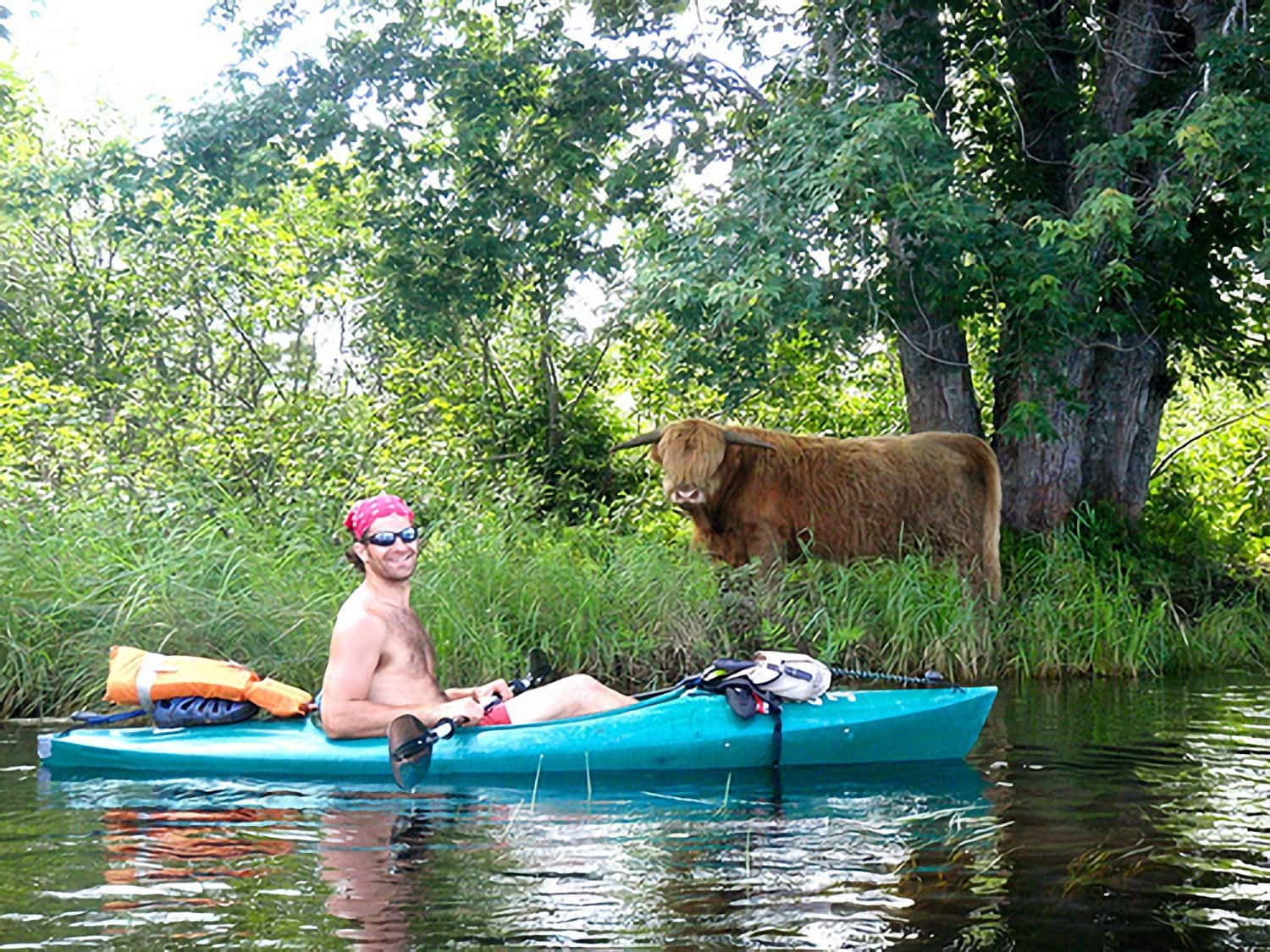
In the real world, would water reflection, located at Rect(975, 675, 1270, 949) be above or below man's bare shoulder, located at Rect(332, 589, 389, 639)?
below

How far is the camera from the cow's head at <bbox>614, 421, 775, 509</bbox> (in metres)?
9.97

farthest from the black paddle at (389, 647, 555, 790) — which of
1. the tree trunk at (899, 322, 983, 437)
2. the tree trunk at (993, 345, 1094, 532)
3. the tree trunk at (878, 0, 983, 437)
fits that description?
the tree trunk at (993, 345, 1094, 532)

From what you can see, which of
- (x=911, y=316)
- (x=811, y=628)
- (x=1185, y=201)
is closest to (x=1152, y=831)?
(x=811, y=628)

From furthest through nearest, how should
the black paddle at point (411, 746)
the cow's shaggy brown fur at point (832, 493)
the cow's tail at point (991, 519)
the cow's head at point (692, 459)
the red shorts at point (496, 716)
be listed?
the cow's tail at point (991, 519) < the cow's shaggy brown fur at point (832, 493) < the cow's head at point (692, 459) < the red shorts at point (496, 716) < the black paddle at point (411, 746)

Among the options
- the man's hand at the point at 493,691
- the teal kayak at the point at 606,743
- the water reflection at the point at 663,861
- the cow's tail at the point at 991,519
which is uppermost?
the cow's tail at the point at 991,519

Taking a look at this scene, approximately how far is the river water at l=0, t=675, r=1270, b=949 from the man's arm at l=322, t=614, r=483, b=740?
305 mm

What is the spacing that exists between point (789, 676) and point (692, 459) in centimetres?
375

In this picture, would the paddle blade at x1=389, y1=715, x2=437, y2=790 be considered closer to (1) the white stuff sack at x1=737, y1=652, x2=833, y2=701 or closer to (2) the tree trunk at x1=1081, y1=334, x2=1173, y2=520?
(1) the white stuff sack at x1=737, y1=652, x2=833, y2=701

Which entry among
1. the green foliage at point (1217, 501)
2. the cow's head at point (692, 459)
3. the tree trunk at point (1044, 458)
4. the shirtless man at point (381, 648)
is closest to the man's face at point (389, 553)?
the shirtless man at point (381, 648)

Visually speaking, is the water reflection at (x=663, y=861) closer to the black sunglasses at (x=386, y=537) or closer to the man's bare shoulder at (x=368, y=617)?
the man's bare shoulder at (x=368, y=617)

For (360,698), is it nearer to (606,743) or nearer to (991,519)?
(606,743)

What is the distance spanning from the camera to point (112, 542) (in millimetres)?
8938

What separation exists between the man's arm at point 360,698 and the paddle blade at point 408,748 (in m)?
0.30

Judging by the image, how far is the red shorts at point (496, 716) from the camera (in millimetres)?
6367
